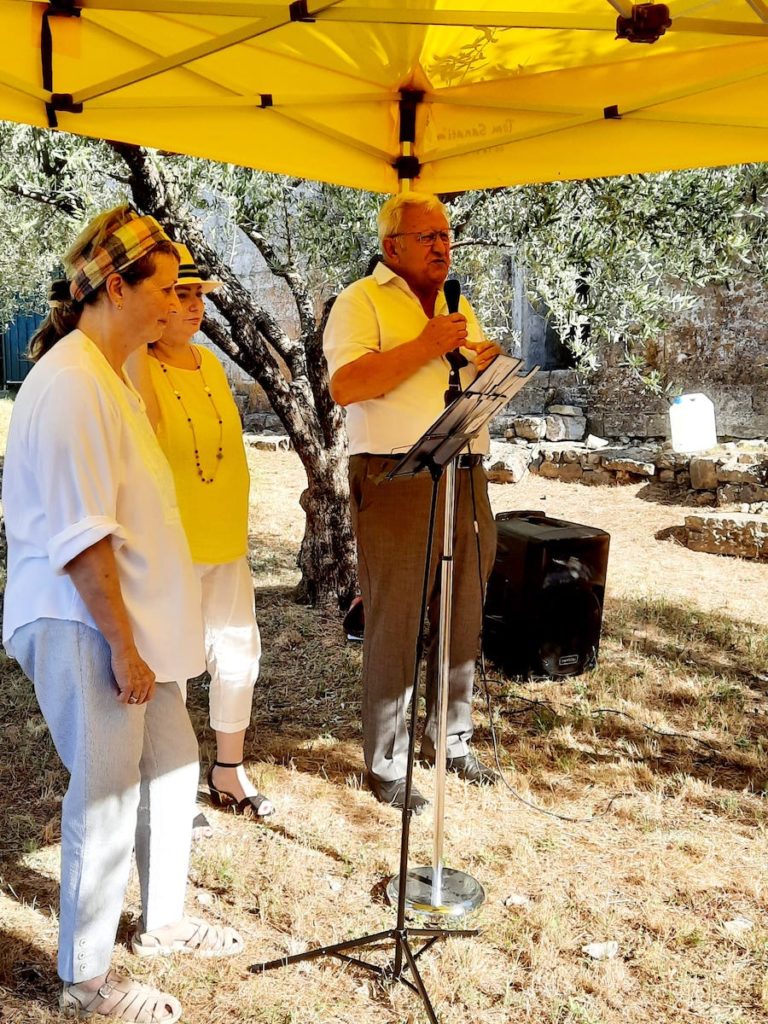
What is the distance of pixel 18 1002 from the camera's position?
2479mm

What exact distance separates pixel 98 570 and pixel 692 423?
954cm

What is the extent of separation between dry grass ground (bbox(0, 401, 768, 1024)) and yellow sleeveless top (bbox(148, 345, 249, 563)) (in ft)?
3.43

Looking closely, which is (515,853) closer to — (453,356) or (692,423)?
(453,356)

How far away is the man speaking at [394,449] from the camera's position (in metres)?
3.43

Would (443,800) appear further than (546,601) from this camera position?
No

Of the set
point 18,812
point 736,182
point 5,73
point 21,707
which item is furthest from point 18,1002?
point 736,182

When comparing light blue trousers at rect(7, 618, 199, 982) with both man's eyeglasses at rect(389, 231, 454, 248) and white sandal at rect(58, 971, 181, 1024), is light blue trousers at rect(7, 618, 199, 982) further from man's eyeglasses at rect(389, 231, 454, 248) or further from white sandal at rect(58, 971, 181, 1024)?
man's eyeglasses at rect(389, 231, 454, 248)

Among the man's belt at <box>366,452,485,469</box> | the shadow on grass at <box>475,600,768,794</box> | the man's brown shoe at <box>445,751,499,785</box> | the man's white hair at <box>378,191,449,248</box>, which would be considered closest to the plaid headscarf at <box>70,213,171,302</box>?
the man's belt at <box>366,452,485,469</box>

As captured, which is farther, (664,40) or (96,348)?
(664,40)

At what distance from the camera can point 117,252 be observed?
2164 mm

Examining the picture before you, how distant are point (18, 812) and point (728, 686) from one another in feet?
11.4

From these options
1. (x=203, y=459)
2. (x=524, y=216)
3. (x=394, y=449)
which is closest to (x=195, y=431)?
(x=203, y=459)

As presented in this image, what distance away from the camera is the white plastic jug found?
10680 millimetres

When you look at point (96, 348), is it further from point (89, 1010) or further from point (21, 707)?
point (21, 707)
